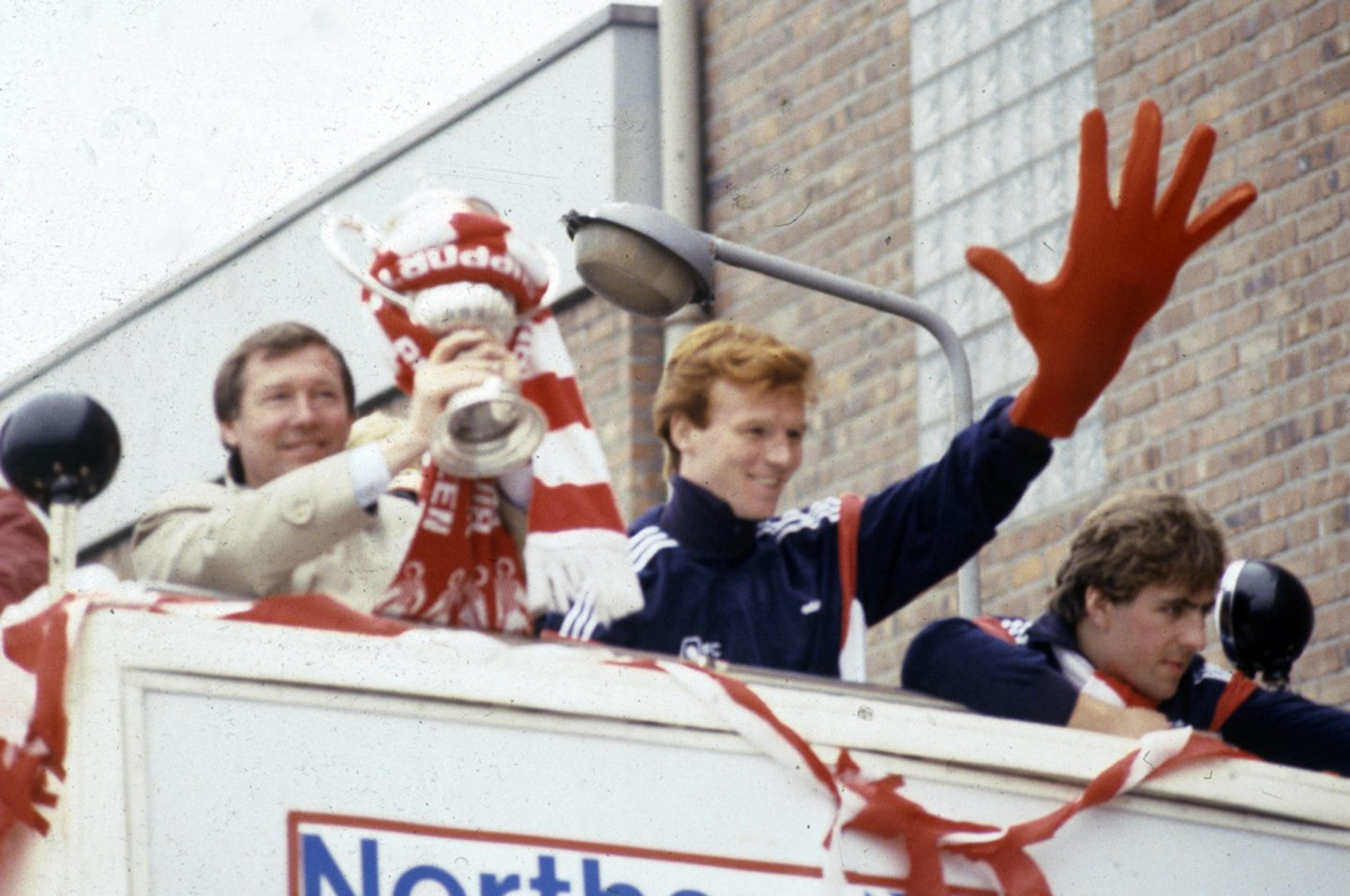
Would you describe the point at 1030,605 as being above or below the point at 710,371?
above

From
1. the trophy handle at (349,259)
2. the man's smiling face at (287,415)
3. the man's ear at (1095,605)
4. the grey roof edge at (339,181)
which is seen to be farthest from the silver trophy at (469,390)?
the grey roof edge at (339,181)

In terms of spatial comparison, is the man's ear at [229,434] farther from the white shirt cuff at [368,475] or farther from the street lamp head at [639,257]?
the street lamp head at [639,257]

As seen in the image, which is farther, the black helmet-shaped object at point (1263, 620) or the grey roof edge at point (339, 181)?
the grey roof edge at point (339, 181)

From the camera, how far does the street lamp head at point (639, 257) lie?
558 centimetres

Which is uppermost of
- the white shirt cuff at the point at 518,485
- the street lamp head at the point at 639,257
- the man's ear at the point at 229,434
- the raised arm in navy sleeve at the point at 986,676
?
the street lamp head at the point at 639,257

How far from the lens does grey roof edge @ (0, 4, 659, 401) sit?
380 inches

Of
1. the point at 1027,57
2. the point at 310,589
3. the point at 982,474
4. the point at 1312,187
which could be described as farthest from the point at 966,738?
the point at 1027,57

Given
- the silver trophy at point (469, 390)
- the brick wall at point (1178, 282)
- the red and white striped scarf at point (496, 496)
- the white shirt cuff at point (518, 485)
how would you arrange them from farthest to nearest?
the brick wall at point (1178, 282)
the white shirt cuff at point (518, 485)
the red and white striped scarf at point (496, 496)
the silver trophy at point (469, 390)

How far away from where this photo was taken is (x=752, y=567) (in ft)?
15.0

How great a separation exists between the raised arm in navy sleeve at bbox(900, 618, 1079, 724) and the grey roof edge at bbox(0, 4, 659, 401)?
18.0ft

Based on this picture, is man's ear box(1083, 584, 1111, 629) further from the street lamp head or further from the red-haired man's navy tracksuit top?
the street lamp head

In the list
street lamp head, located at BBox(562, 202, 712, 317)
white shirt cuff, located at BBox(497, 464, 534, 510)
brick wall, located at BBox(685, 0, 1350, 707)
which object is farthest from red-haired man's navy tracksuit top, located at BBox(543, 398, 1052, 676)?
brick wall, located at BBox(685, 0, 1350, 707)

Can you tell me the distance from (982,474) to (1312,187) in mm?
3494

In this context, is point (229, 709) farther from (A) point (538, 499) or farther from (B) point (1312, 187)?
(B) point (1312, 187)
